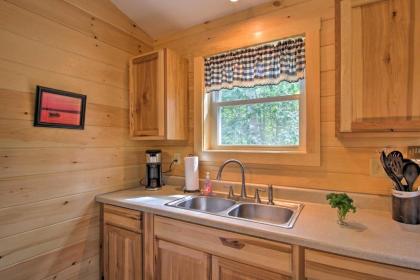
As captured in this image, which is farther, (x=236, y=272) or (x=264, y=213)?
(x=264, y=213)

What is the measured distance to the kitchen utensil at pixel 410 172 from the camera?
1.06 metres

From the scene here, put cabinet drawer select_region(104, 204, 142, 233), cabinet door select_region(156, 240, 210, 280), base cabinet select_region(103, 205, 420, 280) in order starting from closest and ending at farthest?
base cabinet select_region(103, 205, 420, 280), cabinet door select_region(156, 240, 210, 280), cabinet drawer select_region(104, 204, 142, 233)

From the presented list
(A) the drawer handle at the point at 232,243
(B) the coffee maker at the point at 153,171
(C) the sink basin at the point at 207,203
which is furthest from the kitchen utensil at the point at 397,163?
(B) the coffee maker at the point at 153,171

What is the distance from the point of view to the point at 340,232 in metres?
1.00

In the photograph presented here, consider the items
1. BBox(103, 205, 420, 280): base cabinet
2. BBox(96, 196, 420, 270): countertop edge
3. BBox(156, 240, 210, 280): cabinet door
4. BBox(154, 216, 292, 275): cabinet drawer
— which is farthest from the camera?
BBox(156, 240, 210, 280): cabinet door

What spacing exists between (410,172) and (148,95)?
177 cm

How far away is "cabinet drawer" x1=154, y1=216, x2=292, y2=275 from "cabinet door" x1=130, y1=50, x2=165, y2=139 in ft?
2.46

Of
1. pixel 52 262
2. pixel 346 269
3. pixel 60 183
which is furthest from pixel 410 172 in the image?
pixel 52 262

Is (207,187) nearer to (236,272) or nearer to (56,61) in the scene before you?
(236,272)

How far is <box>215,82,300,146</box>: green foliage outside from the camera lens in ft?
5.42

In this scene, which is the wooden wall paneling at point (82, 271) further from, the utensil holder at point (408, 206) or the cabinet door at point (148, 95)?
the utensil holder at point (408, 206)

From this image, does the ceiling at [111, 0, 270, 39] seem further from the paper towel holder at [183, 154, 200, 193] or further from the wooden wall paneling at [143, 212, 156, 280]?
the wooden wall paneling at [143, 212, 156, 280]

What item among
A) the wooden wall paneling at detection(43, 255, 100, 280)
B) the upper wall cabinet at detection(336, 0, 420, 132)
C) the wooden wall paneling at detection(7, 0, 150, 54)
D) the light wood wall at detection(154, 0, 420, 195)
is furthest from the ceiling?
the wooden wall paneling at detection(43, 255, 100, 280)

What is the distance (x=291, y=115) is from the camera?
1652mm
